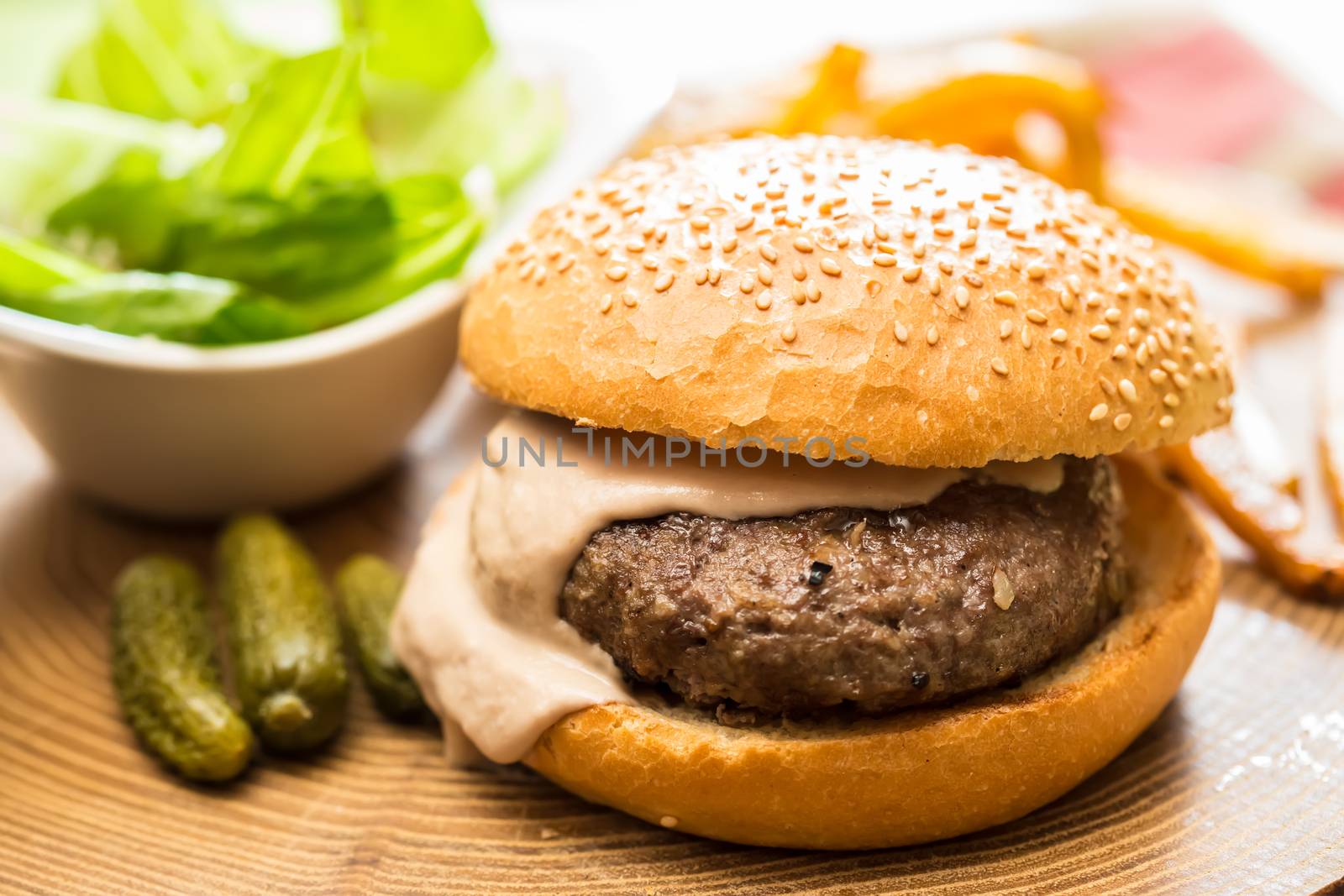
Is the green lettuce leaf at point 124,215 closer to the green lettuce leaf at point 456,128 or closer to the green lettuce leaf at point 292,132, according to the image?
the green lettuce leaf at point 292,132

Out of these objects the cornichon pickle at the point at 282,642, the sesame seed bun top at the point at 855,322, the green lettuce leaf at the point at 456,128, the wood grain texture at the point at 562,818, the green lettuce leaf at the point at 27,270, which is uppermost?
the sesame seed bun top at the point at 855,322

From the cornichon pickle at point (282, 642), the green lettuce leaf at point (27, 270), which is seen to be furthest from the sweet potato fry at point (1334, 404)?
the green lettuce leaf at point (27, 270)

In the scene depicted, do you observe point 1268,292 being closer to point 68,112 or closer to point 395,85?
point 395,85

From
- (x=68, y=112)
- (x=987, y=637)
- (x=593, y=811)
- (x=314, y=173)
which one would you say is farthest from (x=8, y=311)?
(x=987, y=637)

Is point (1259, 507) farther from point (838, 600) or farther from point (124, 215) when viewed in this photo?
point (124, 215)

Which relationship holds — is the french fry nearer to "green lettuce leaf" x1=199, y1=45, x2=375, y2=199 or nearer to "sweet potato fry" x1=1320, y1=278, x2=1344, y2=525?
"sweet potato fry" x1=1320, y1=278, x2=1344, y2=525

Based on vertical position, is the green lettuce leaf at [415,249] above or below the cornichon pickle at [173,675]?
above

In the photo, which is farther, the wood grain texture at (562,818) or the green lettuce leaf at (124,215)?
the green lettuce leaf at (124,215)
